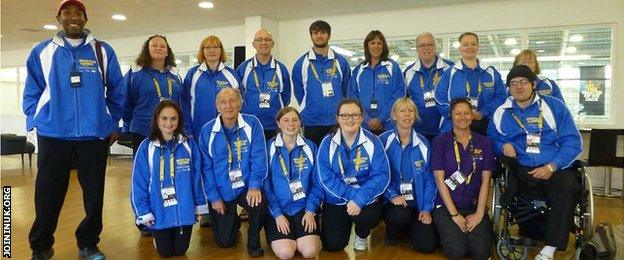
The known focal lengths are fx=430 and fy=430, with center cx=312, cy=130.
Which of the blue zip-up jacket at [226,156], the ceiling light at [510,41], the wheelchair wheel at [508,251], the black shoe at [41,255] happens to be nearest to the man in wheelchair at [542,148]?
the wheelchair wheel at [508,251]

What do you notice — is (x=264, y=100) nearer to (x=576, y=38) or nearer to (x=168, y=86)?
(x=168, y=86)

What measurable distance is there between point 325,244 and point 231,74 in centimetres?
154

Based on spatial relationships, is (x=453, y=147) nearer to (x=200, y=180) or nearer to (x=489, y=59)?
(x=200, y=180)

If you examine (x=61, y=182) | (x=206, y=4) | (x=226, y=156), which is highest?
(x=206, y=4)

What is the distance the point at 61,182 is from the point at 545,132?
3.06 m

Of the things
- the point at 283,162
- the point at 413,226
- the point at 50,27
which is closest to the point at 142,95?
the point at 283,162

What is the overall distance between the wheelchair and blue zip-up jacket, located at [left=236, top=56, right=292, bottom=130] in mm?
1774

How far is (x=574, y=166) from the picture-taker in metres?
2.76

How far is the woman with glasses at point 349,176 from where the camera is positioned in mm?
2859

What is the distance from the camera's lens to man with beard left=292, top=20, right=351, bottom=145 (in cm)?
353

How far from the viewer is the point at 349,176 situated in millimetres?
2936

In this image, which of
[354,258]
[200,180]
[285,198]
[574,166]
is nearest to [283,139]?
[285,198]

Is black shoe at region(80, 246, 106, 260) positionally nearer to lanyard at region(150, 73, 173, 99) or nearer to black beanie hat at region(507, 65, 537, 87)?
lanyard at region(150, 73, 173, 99)

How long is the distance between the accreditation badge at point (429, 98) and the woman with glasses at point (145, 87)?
2.04 metres
